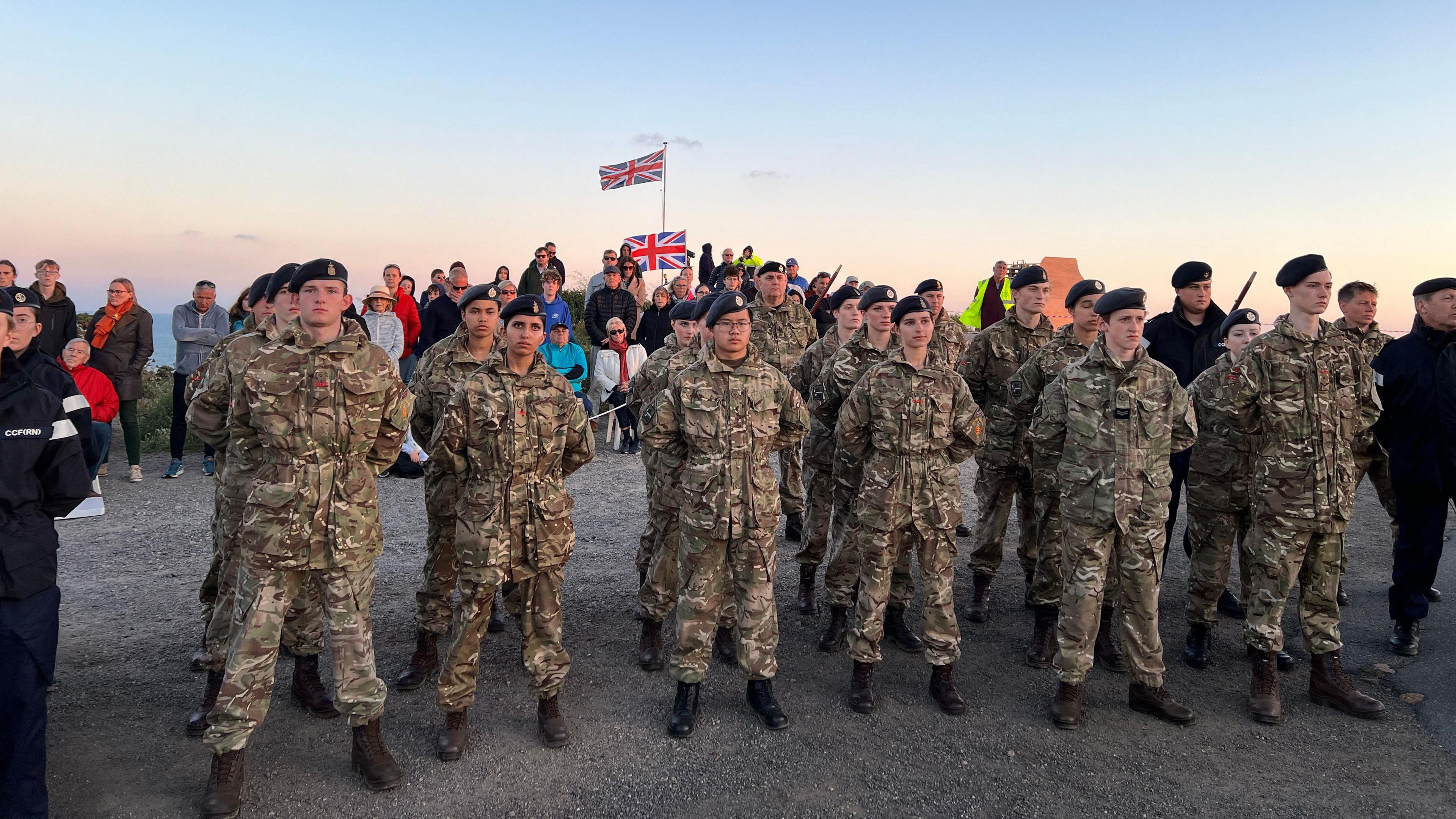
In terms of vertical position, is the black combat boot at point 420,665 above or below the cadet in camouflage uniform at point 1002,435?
below

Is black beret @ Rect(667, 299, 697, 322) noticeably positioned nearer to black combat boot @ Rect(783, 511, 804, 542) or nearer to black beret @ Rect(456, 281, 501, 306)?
black beret @ Rect(456, 281, 501, 306)

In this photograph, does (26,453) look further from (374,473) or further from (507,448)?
(507,448)

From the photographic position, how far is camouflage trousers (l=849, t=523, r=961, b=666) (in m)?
4.82

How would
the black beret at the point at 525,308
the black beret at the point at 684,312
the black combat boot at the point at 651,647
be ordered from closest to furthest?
the black beret at the point at 525,308
the black combat boot at the point at 651,647
the black beret at the point at 684,312

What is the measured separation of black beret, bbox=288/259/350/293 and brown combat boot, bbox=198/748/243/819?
2207mm

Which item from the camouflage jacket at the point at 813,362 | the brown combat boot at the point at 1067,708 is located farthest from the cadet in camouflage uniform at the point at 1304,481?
the camouflage jacket at the point at 813,362

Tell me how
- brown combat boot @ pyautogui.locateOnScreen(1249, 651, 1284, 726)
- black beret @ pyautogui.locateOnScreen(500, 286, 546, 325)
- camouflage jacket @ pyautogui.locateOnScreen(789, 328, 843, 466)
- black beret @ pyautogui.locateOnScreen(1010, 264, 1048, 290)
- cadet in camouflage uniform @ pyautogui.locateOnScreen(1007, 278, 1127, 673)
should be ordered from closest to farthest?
1. black beret @ pyautogui.locateOnScreen(500, 286, 546, 325)
2. brown combat boot @ pyautogui.locateOnScreen(1249, 651, 1284, 726)
3. cadet in camouflage uniform @ pyautogui.locateOnScreen(1007, 278, 1127, 673)
4. black beret @ pyautogui.locateOnScreen(1010, 264, 1048, 290)
5. camouflage jacket @ pyautogui.locateOnScreen(789, 328, 843, 466)

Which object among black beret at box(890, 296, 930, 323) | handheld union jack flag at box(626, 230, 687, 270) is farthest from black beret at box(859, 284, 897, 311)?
handheld union jack flag at box(626, 230, 687, 270)

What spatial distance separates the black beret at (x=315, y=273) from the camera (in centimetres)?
405

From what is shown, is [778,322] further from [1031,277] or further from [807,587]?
[807,587]

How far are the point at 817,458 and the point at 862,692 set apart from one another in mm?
2386

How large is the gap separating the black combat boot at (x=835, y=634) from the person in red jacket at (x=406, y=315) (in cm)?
794

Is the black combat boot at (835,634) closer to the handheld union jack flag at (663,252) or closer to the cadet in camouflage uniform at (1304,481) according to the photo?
the cadet in camouflage uniform at (1304,481)

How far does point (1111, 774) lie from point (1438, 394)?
3788 mm
